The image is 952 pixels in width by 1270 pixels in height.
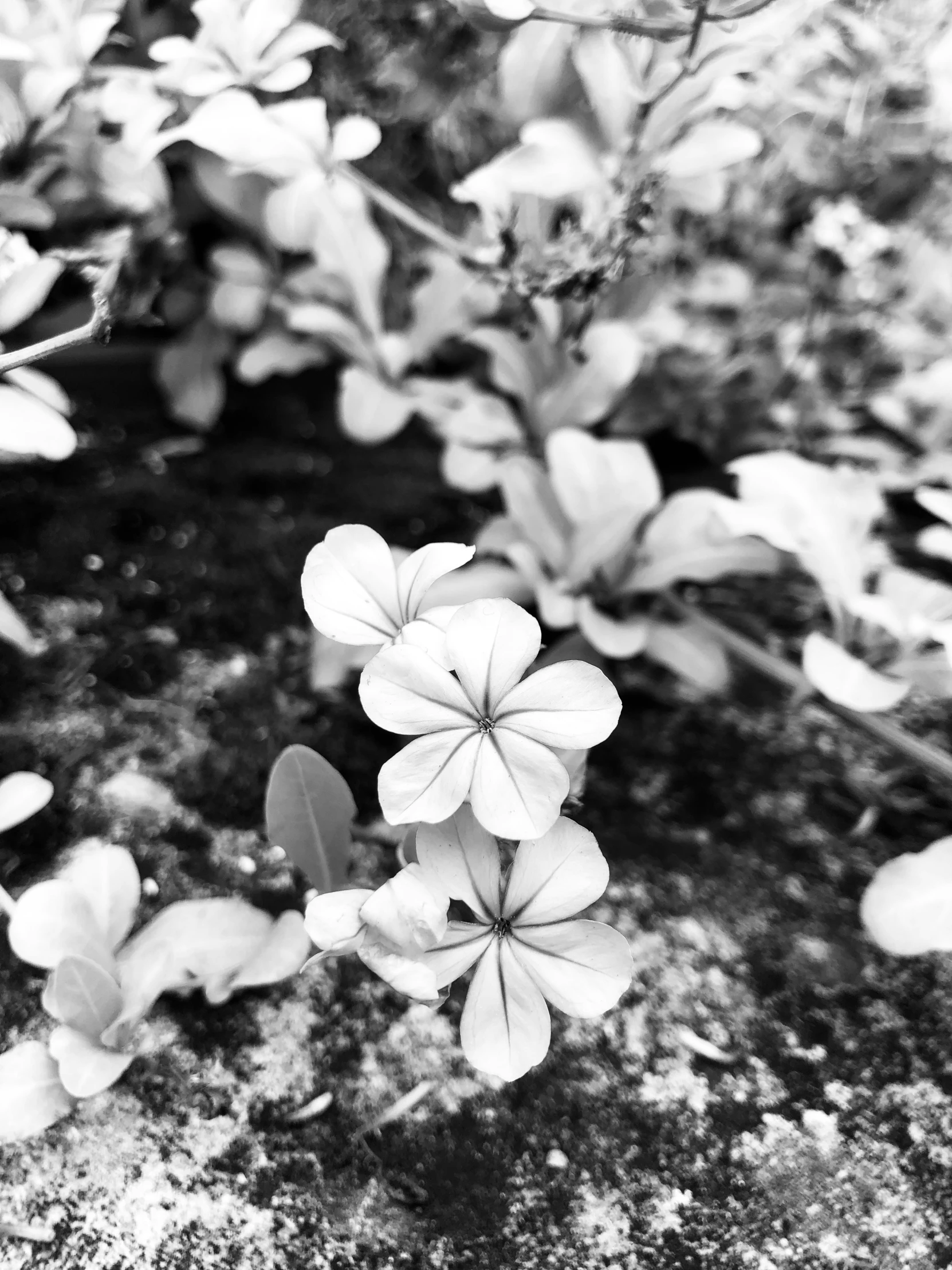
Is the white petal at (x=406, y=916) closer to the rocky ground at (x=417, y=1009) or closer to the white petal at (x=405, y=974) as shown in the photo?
the white petal at (x=405, y=974)

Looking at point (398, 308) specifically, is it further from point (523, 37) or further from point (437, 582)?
point (437, 582)

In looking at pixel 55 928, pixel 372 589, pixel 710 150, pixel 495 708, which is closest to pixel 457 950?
pixel 495 708

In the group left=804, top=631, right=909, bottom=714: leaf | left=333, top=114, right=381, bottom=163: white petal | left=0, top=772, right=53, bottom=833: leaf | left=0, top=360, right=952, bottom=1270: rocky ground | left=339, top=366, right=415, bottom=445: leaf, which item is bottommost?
left=0, top=360, right=952, bottom=1270: rocky ground

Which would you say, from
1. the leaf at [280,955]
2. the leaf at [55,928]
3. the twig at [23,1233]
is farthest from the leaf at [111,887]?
the twig at [23,1233]

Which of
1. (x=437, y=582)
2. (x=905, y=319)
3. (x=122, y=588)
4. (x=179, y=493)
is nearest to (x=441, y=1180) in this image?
(x=437, y=582)

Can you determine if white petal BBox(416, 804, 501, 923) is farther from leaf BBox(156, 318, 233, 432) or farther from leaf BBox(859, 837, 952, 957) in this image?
leaf BBox(156, 318, 233, 432)

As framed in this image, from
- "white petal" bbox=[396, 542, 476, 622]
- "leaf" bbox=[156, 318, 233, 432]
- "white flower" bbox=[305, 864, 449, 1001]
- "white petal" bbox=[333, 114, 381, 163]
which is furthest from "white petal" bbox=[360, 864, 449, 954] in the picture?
"leaf" bbox=[156, 318, 233, 432]

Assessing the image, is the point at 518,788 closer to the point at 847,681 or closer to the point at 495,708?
the point at 495,708
